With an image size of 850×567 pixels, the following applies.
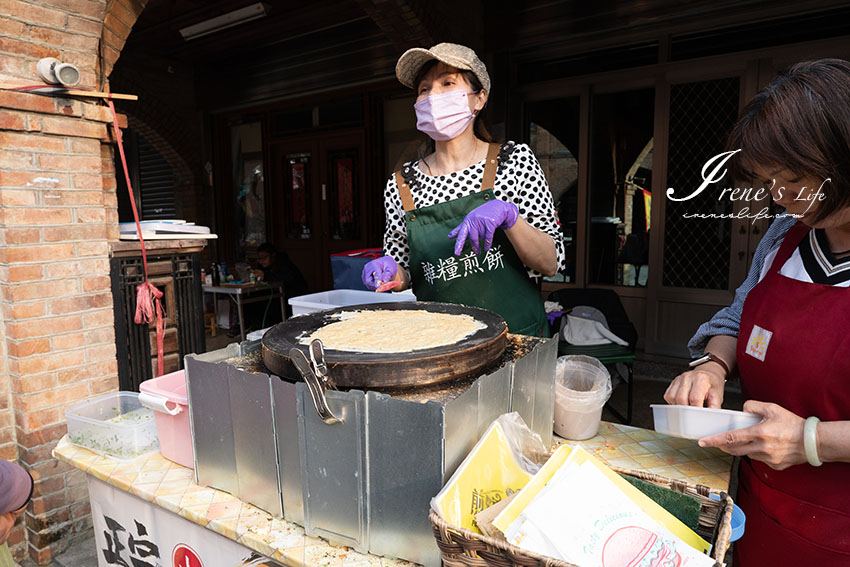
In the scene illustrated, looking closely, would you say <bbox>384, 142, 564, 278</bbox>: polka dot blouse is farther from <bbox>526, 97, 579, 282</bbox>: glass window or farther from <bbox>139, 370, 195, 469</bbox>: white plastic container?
<bbox>526, 97, 579, 282</bbox>: glass window

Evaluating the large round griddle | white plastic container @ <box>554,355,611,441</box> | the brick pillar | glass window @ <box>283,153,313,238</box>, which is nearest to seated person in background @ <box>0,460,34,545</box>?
the brick pillar

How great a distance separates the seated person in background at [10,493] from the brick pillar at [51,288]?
905mm

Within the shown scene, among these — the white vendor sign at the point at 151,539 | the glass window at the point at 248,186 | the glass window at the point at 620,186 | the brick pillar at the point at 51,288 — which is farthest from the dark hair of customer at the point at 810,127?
the glass window at the point at 248,186

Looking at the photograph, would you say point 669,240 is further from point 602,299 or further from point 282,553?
point 282,553

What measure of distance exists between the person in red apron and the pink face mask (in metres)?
0.91

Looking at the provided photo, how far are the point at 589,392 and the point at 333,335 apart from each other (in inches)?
30.4

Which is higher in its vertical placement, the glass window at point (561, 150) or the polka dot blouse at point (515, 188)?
the glass window at point (561, 150)

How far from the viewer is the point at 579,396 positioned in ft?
5.00

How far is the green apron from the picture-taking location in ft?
6.01

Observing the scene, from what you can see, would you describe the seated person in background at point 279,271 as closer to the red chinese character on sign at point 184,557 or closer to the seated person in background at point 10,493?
the seated person in background at point 10,493

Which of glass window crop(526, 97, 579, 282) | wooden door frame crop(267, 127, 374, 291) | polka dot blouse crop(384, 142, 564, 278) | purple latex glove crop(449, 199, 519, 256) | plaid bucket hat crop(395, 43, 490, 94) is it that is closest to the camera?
purple latex glove crop(449, 199, 519, 256)

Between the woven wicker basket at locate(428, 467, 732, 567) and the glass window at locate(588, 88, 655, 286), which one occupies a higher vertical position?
the glass window at locate(588, 88, 655, 286)

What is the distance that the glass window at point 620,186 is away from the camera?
203 inches

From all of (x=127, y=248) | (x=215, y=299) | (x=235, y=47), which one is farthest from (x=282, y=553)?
(x=235, y=47)
